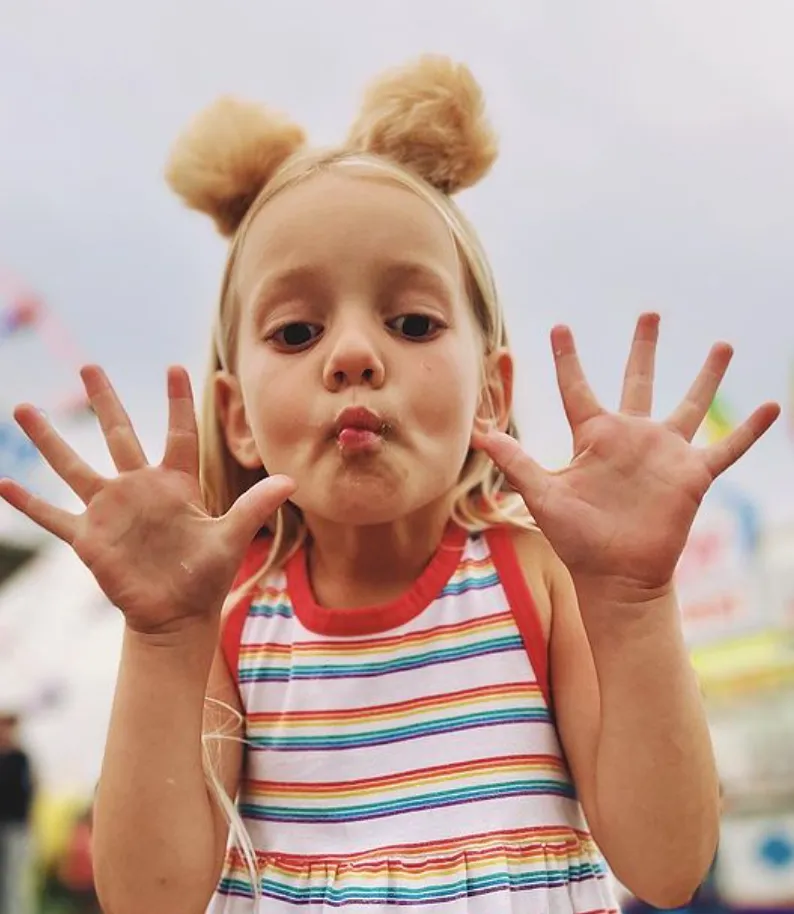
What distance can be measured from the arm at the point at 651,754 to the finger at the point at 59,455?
1.08 feet

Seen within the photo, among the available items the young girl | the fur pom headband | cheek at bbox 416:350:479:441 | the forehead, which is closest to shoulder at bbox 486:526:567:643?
the young girl

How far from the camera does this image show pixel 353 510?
0.75 meters

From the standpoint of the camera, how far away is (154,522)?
68 centimetres

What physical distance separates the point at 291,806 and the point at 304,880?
0.18 ft

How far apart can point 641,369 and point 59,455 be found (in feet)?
1.29

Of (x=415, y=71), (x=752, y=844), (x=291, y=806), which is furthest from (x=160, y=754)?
(x=752, y=844)

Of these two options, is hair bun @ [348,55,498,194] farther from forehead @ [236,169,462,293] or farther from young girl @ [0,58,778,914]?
forehead @ [236,169,462,293]

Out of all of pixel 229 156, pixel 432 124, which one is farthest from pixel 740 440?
pixel 229 156

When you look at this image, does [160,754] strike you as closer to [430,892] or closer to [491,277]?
[430,892]

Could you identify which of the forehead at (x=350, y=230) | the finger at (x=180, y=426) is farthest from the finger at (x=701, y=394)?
the finger at (x=180, y=426)

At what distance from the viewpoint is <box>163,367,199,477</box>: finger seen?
70cm

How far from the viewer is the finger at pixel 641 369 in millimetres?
695

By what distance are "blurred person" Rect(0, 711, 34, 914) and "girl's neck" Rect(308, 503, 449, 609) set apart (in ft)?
7.12

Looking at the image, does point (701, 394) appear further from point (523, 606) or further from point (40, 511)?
point (40, 511)
